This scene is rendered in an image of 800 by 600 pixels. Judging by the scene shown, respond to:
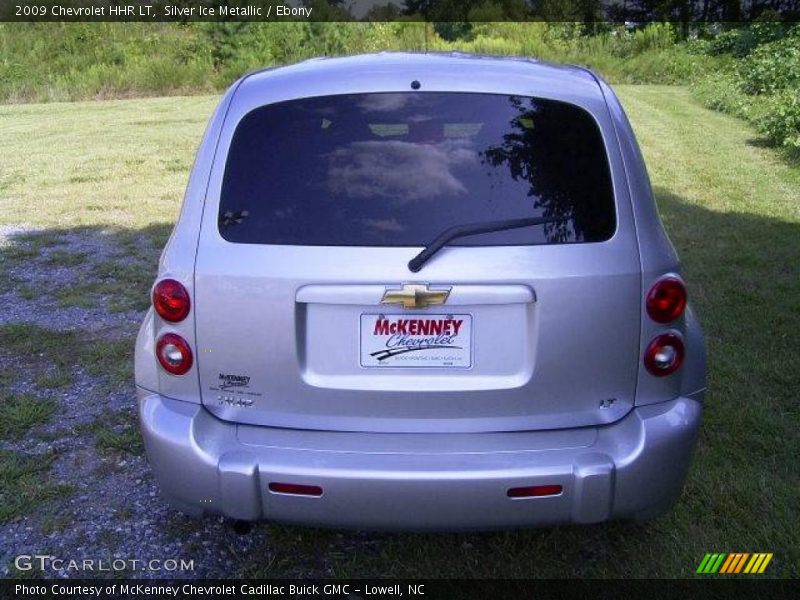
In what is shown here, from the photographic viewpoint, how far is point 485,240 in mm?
2178

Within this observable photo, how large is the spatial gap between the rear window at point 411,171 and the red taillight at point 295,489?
0.70 meters

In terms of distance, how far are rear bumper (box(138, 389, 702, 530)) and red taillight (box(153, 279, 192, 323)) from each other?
308 mm

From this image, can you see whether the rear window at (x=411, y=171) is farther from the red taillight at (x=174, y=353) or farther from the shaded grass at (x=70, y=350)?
the shaded grass at (x=70, y=350)

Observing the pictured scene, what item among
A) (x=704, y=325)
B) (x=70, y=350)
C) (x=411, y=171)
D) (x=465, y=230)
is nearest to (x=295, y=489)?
(x=465, y=230)

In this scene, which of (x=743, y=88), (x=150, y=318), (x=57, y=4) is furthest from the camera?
(x=57, y=4)

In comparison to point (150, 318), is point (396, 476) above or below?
below

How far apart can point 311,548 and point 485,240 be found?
4.63 ft

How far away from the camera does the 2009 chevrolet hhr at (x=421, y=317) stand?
85.0 inches

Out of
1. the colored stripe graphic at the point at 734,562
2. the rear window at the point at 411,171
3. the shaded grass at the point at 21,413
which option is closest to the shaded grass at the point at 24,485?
the shaded grass at the point at 21,413

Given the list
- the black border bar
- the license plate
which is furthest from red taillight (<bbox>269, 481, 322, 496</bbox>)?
the black border bar

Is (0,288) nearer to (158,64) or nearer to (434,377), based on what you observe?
(434,377)

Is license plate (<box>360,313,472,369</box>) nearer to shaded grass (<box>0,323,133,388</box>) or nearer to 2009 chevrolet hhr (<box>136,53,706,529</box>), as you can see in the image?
2009 chevrolet hhr (<box>136,53,706,529</box>)

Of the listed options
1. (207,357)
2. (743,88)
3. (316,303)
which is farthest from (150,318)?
(743,88)

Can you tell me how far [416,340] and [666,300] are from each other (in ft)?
2.52
